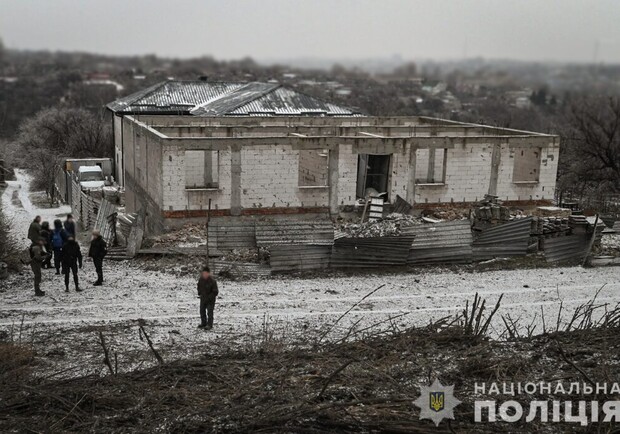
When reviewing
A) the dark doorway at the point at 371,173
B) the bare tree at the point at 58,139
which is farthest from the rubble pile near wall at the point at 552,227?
the bare tree at the point at 58,139

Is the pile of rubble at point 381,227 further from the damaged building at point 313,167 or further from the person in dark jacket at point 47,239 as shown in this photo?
→ the person in dark jacket at point 47,239

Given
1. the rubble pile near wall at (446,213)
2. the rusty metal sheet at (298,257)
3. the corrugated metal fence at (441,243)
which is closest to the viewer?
the rusty metal sheet at (298,257)

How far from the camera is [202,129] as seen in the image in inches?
965

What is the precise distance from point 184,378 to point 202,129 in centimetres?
1652

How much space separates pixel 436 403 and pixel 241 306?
7.45 metres

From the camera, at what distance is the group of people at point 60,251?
14.7m

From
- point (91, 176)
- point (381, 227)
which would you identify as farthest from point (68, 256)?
point (91, 176)

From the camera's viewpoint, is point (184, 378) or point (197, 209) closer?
point (184, 378)

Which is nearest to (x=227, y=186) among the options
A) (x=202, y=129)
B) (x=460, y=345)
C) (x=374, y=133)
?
(x=202, y=129)

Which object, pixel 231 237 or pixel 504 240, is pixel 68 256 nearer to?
pixel 231 237

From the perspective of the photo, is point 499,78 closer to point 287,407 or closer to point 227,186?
point 287,407

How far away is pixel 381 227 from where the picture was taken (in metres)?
19.9

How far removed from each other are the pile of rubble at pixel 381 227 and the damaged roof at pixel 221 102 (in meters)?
13.9

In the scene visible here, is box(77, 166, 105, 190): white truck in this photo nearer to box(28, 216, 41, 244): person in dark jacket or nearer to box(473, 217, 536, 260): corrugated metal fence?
box(28, 216, 41, 244): person in dark jacket
